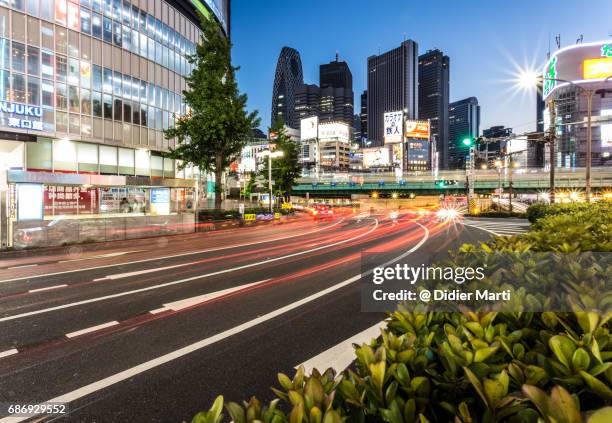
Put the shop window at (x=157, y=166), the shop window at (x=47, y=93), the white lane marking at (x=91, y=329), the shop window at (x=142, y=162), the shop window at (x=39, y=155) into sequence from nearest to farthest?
the white lane marking at (x=91, y=329) → the shop window at (x=47, y=93) → the shop window at (x=39, y=155) → the shop window at (x=142, y=162) → the shop window at (x=157, y=166)

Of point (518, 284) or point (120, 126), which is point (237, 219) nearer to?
point (120, 126)

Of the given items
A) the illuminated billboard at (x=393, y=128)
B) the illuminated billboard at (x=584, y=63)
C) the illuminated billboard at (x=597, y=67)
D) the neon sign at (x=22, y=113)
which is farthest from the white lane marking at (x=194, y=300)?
the illuminated billboard at (x=597, y=67)

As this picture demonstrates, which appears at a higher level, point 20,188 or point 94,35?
point 94,35

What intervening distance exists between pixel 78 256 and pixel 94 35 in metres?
24.7

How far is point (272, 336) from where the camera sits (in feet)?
17.6

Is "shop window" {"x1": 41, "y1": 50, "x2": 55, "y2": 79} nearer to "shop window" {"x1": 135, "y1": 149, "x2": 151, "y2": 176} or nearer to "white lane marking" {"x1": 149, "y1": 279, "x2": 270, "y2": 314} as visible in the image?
"shop window" {"x1": 135, "y1": 149, "x2": 151, "y2": 176}

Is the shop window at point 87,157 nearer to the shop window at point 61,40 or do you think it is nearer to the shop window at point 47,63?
the shop window at point 47,63

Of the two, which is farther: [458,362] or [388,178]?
[388,178]

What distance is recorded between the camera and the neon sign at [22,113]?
936 inches

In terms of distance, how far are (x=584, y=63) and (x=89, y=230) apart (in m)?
121

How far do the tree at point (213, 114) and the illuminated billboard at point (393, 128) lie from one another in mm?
86033

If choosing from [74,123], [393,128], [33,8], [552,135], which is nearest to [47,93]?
[74,123]

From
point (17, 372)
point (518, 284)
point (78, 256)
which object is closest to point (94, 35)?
point (78, 256)

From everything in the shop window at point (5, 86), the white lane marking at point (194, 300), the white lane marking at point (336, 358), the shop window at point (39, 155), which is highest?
the shop window at point (5, 86)
